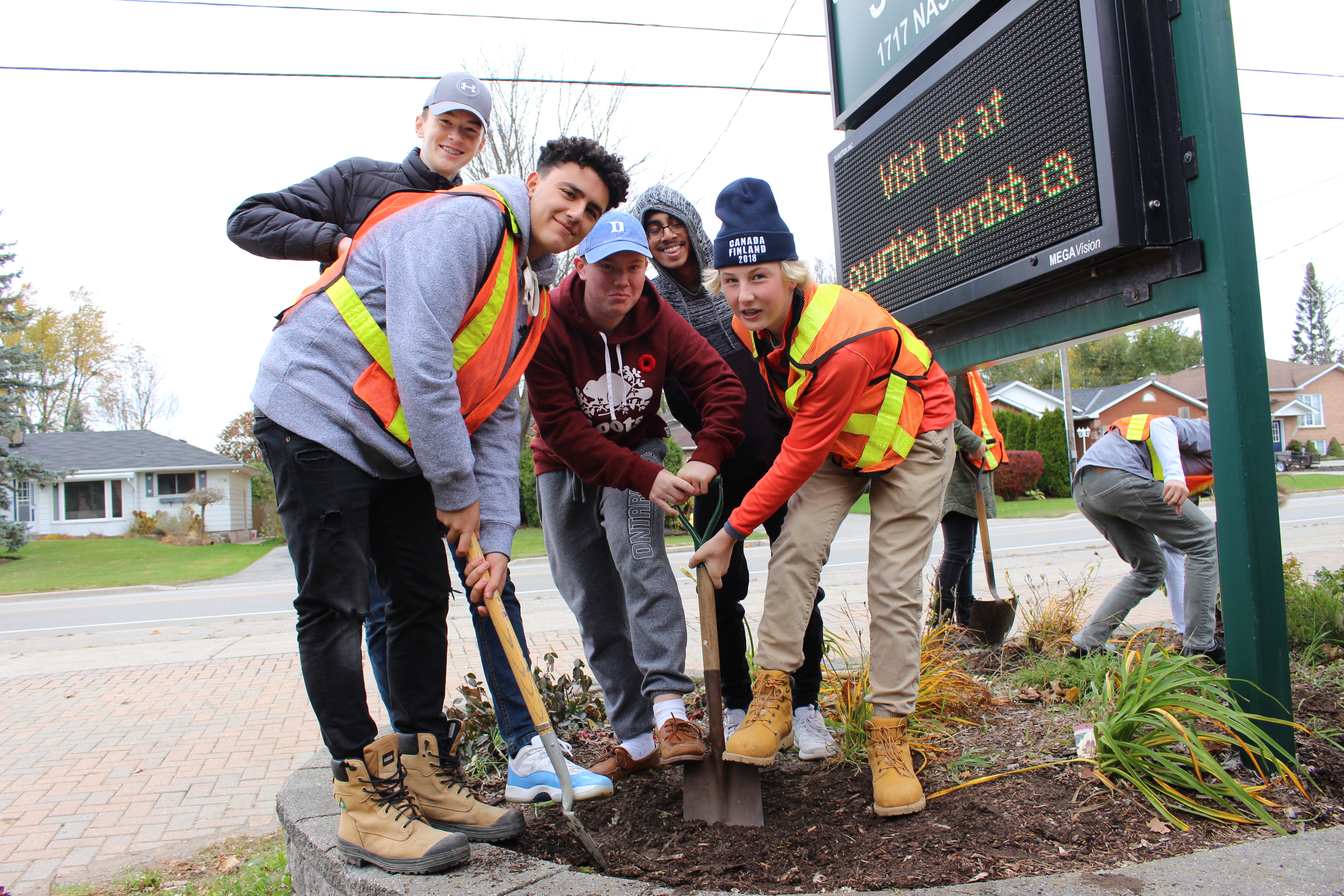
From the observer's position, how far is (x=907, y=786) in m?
2.18

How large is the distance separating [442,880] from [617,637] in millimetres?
1062

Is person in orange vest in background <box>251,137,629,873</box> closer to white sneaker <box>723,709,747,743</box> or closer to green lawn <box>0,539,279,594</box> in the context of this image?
white sneaker <box>723,709,747,743</box>

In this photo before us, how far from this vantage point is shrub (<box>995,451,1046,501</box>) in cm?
2433

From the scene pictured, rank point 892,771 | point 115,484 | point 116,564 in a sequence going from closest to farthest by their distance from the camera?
point 892,771
point 116,564
point 115,484

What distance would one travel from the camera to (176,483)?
31234 mm

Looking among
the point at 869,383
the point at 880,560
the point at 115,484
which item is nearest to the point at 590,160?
the point at 869,383

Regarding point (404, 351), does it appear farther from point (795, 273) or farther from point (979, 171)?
point (979, 171)

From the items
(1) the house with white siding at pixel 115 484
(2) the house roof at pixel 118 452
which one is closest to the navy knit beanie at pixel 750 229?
(1) the house with white siding at pixel 115 484

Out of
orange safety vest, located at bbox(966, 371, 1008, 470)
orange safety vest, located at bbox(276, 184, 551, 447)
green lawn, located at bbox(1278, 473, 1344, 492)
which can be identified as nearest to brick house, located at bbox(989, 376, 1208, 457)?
green lawn, located at bbox(1278, 473, 1344, 492)

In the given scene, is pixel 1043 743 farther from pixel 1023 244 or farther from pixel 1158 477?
pixel 1158 477

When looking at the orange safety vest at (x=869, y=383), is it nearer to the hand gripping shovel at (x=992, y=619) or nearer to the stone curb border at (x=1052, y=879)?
the stone curb border at (x=1052, y=879)

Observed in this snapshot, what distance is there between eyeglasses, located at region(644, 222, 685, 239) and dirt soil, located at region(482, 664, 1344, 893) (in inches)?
70.2

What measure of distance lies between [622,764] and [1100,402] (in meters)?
46.6

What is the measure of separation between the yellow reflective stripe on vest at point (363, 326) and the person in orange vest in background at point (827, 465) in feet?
3.35
